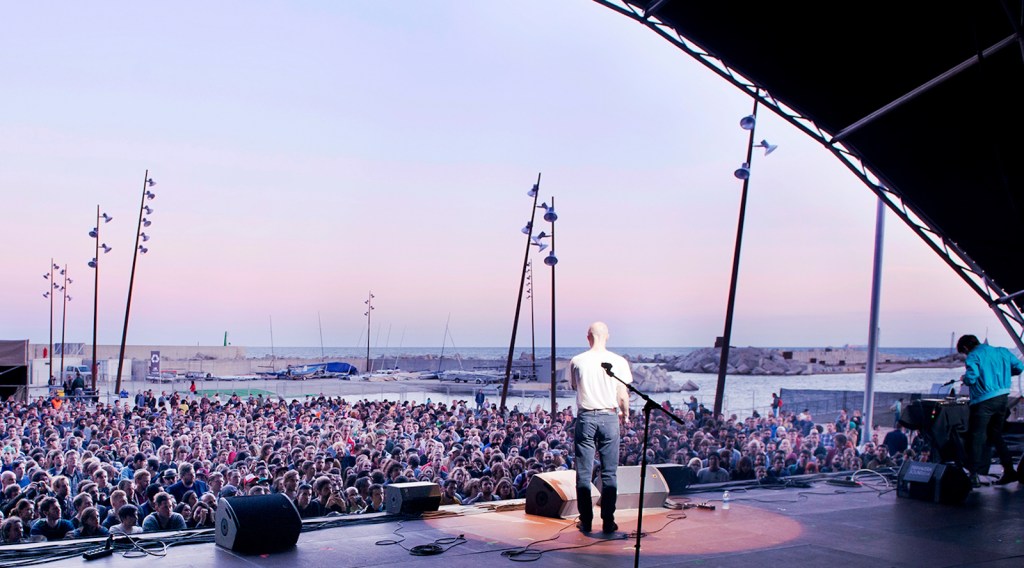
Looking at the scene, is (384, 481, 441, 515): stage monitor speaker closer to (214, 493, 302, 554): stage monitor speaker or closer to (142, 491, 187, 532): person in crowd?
(214, 493, 302, 554): stage monitor speaker

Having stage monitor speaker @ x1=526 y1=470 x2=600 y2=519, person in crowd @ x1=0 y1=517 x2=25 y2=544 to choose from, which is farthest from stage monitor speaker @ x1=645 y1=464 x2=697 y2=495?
person in crowd @ x1=0 y1=517 x2=25 y2=544

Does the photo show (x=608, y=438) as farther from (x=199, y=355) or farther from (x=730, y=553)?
(x=199, y=355)

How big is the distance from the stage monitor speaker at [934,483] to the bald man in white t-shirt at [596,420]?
3250 mm

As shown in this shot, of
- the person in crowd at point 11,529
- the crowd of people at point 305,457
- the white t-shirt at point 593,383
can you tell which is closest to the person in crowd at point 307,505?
the crowd of people at point 305,457

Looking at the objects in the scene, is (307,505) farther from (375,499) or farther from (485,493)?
(485,493)

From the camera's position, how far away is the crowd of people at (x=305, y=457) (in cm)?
745

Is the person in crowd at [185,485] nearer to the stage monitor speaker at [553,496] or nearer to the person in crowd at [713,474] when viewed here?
the stage monitor speaker at [553,496]

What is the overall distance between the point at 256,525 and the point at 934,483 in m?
5.64

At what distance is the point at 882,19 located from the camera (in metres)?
7.98

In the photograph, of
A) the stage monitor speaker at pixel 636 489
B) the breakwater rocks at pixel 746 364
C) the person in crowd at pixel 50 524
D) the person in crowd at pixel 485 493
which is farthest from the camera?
the breakwater rocks at pixel 746 364

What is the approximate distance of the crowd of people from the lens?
745cm

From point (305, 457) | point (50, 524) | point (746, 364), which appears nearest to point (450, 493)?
point (305, 457)

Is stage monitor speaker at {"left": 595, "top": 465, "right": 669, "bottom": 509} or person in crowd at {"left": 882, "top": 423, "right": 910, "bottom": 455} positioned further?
person in crowd at {"left": 882, "top": 423, "right": 910, "bottom": 455}

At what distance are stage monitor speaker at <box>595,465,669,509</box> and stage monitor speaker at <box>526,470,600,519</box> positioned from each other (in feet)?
0.70
